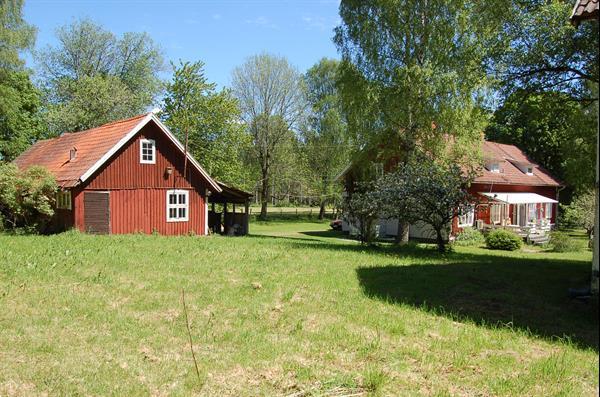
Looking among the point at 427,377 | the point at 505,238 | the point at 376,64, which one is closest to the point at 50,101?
the point at 376,64

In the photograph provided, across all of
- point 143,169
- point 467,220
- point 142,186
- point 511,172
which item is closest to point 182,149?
point 143,169

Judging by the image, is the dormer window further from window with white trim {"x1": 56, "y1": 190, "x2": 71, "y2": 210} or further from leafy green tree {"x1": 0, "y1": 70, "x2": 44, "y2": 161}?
leafy green tree {"x1": 0, "y1": 70, "x2": 44, "y2": 161}

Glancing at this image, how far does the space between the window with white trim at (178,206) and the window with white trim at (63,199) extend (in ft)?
16.5

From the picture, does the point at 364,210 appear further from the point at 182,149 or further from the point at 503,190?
the point at 503,190

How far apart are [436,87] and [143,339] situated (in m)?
18.5

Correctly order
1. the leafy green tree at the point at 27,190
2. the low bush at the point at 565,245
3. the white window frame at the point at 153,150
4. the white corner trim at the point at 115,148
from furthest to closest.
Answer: the white window frame at the point at 153,150, the low bush at the point at 565,245, the white corner trim at the point at 115,148, the leafy green tree at the point at 27,190

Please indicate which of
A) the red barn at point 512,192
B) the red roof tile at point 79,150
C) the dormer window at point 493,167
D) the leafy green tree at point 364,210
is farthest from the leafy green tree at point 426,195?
the dormer window at point 493,167

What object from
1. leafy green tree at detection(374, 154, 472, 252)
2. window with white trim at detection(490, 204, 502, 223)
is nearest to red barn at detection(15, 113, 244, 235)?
leafy green tree at detection(374, 154, 472, 252)

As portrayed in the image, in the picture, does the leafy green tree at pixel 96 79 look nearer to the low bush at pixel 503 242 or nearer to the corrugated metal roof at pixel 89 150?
the corrugated metal roof at pixel 89 150

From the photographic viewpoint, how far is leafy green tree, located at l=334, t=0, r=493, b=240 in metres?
22.3

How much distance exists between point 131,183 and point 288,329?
20549 mm

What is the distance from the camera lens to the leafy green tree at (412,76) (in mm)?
22312

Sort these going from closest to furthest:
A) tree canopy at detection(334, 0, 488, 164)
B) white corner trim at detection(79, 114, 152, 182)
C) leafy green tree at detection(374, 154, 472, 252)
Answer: leafy green tree at detection(374, 154, 472, 252) < tree canopy at detection(334, 0, 488, 164) < white corner trim at detection(79, 114, 152, 182)

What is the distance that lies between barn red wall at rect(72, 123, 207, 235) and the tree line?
7353 millimetres
